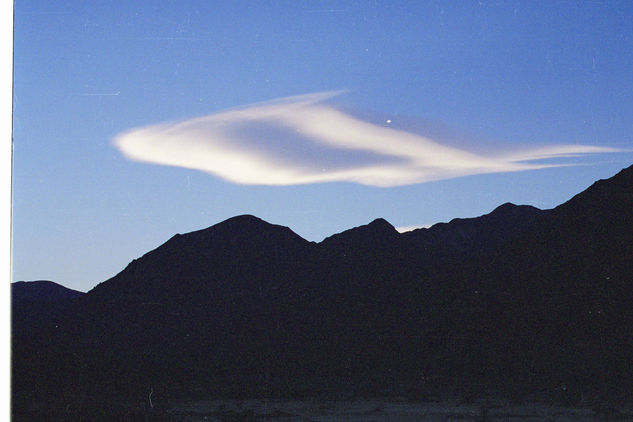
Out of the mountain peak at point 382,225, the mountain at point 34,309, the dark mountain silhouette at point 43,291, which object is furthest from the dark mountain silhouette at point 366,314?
the dark mountain silhouette at point 43,291

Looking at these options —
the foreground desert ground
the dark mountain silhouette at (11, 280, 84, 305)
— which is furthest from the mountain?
the foreground desert ground

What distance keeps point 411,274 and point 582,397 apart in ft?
137

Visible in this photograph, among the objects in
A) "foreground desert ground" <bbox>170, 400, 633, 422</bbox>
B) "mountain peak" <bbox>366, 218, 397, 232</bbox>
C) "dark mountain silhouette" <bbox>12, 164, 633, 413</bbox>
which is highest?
"mountain peak" <bbox>366, 218, 397, 232</bbox>

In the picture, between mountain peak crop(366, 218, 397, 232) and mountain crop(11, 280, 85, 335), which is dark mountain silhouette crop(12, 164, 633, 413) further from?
mountain crop(11, 280, 85, 335)

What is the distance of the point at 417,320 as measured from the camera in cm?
6681

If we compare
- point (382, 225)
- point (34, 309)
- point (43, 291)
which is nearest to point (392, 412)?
point (382, 225)

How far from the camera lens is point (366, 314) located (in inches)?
2825

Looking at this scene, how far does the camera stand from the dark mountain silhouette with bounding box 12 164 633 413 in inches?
1939

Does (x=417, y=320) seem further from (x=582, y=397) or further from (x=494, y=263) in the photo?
(x=582, y=397)

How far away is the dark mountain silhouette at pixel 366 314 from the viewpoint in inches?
1939

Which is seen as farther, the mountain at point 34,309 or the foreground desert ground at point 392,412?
the mountain at point 34,309

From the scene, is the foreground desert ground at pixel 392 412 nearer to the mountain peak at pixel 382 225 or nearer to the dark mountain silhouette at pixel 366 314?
the dark mountain silhouette at pixel 366 314

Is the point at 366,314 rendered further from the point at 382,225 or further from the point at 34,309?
the point at 34,309

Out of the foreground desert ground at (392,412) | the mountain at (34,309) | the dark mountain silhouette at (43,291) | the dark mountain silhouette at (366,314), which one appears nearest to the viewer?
the foreground desert ground at (392,412)
